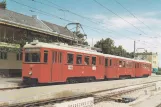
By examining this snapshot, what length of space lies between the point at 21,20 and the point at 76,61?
43.1 ft

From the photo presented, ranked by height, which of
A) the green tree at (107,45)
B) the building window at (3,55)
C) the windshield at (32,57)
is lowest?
the windshield at (32,57)

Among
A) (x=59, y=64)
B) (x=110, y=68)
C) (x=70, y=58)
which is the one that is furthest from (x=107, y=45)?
(x=59, y=64)

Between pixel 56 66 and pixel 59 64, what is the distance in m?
0.36

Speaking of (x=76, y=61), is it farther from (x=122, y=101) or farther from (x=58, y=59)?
(x=122, y=101)

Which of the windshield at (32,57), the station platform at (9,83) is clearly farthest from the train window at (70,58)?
the station platform at (9,83)

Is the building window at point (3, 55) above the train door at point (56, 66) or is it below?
above

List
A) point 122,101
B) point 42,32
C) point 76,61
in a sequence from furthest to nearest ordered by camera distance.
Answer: point 42,32 → point 76,61 → point 122,101

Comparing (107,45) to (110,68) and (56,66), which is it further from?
(56,66)

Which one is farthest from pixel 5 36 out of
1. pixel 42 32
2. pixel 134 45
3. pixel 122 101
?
pixel 134 45

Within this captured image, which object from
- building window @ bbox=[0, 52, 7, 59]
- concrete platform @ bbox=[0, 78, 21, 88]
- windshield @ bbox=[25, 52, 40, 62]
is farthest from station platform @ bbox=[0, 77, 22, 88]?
building window @ bbox=[0, 52, 7, 59]

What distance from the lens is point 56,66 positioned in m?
20.4

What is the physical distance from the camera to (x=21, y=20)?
3338cm

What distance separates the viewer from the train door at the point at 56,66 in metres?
20.2

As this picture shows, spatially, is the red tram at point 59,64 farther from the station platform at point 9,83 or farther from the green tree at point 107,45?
the green tree at point 107,45
